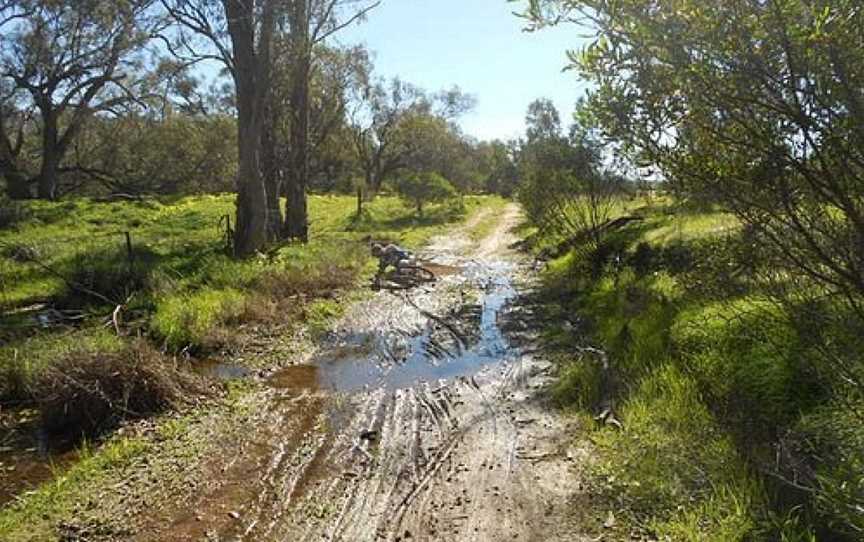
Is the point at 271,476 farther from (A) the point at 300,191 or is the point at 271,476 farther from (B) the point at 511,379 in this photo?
(A) the point at 300,191

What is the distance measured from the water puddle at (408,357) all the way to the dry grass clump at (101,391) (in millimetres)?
1583

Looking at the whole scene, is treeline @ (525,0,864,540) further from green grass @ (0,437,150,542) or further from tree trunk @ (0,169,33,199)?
tree trunk @ (0,169,33,199)

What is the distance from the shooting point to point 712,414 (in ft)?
20.0

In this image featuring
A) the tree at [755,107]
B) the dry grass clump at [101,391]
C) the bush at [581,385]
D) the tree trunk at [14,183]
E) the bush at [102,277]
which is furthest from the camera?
the tree trunk at [14,183]

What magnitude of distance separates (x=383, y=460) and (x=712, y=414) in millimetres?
3166

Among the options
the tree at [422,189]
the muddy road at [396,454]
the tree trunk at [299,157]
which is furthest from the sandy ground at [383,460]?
the tree at [422,189]

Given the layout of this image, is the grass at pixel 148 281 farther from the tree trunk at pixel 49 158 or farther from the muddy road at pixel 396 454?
the tree trunk at pixel 49 158

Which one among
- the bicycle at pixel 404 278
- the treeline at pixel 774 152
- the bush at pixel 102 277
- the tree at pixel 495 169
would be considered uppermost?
the tree at pixel 495 169

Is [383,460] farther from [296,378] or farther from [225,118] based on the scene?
[225,118]

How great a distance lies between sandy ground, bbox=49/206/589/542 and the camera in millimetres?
4965

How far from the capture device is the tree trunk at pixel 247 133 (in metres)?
15.7

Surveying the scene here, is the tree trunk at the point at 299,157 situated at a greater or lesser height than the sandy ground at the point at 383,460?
greater

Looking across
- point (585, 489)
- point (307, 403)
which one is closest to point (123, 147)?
point (307, 403)

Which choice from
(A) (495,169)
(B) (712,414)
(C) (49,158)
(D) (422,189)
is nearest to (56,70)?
(C) (49,158)
